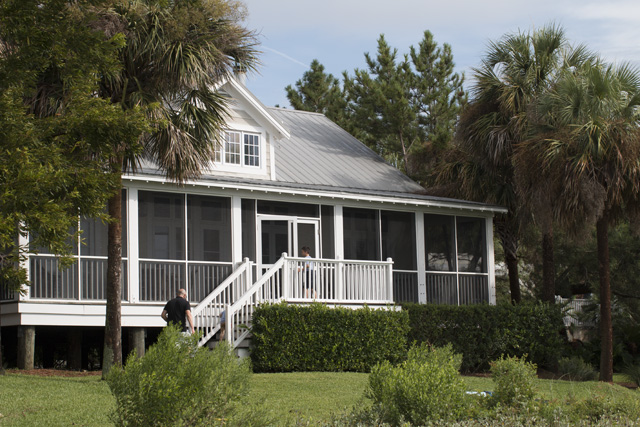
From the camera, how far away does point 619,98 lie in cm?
1962

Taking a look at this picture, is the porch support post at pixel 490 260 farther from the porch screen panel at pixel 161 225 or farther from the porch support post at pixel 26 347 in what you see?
the porch support post at pixel 26 347

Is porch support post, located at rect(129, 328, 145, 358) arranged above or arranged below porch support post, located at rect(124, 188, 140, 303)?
below

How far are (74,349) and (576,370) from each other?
11.9 m

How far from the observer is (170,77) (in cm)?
1452

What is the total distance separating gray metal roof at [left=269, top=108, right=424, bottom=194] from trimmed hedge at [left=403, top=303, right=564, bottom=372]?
4100 mm

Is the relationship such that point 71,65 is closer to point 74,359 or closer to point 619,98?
point 74,359

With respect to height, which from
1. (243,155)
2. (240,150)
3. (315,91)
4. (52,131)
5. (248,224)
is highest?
(315,91)

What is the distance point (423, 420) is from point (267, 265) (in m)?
11.3

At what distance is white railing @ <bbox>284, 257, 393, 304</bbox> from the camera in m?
18.3

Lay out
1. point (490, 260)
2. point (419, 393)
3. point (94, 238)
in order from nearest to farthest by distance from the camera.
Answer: point (419, 393) < point (94, 238) < point (490, 260)

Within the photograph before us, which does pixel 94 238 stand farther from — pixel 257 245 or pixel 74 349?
pixel 257 245

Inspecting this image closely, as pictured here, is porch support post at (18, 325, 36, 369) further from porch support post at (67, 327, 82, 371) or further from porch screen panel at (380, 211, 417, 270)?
porch screen panel at (380, 211, 417, 270)

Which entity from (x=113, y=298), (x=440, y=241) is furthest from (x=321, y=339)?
(x=440, y=241)

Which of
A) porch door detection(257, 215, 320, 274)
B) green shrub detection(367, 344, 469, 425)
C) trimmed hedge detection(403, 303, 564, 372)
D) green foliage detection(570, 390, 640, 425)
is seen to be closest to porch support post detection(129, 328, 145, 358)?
porch door detection(257, 215, 320, 274)
